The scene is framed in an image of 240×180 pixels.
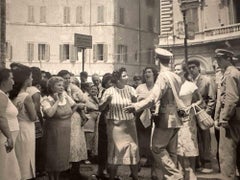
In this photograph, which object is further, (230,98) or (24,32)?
(24,32)

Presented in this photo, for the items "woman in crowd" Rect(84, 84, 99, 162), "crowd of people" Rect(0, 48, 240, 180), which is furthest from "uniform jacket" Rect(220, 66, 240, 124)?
"woman in crowd" Rect(84, 84, 99, 162)

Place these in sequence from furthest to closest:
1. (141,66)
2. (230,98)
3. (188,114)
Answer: (141,66)
(188,114)
(230,98)

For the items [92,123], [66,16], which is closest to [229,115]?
[92,123]

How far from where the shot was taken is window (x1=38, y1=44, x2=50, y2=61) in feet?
113

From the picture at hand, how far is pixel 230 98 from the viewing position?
5855 millimetres

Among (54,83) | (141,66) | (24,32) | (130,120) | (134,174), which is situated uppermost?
(24,32)

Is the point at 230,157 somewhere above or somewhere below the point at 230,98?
below

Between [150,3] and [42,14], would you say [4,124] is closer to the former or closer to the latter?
[42,14]

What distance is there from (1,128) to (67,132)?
76.8 inches

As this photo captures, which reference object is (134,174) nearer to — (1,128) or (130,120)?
(130,120)

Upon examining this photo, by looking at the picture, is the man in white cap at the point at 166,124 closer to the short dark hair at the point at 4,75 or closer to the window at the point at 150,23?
the short dark hair at the point at 4,75

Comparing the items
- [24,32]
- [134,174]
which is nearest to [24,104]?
[134,174]

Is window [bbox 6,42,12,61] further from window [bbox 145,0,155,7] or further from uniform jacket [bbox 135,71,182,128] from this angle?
uniform jacket [bbox 135,71,182,128]

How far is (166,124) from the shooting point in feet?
18.5
